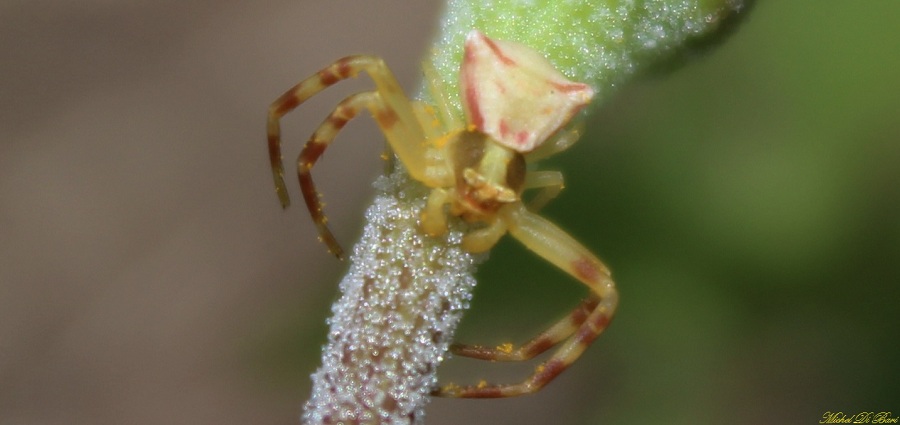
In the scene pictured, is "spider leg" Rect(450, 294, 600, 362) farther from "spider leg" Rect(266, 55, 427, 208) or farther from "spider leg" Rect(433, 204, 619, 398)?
"spider leg" Rect(266, 55, 427, 208)

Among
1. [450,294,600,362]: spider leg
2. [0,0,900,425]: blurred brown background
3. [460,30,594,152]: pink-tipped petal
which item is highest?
[460,30,594,152]: pink-tipped petal

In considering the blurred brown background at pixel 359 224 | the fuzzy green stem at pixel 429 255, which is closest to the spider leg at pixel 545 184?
the fuzzy green stem at pixel 429 255

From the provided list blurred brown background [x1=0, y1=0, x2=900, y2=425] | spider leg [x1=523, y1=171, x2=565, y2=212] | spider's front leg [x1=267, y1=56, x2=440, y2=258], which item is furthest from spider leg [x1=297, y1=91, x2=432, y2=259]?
blurred brown background [x1=0, y1=0, x2=900, y2=425]

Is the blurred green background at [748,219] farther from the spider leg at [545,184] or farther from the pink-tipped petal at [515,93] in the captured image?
the pink-tipped petal at [515,93]

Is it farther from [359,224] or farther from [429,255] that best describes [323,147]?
[359,224]

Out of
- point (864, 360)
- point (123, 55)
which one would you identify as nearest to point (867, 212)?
point (864, 360)
